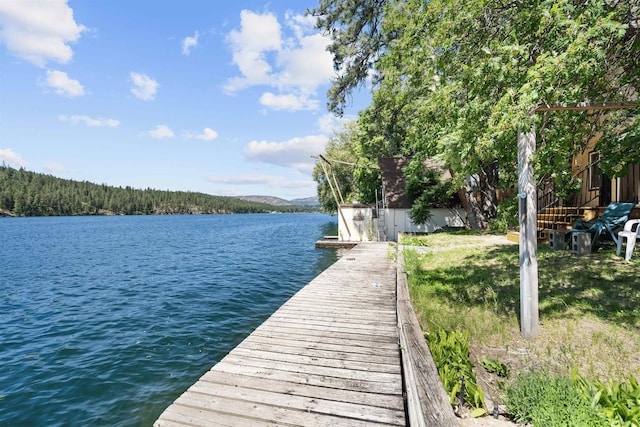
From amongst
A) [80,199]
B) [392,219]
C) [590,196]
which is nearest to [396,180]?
[392,219]

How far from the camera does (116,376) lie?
6.05m

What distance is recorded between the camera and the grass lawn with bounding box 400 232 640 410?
4207 mm

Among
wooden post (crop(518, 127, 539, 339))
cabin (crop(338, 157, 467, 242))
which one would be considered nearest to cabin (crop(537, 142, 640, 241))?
cabin (crop(338, 157, 467, 242))

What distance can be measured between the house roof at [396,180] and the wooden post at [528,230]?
1699cm

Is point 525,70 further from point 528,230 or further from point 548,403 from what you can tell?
point 548,403

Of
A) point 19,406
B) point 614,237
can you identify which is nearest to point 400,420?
point 19,406

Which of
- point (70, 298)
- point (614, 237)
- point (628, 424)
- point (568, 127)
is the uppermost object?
point (568, 127)

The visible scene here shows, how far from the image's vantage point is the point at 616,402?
294 centimetres

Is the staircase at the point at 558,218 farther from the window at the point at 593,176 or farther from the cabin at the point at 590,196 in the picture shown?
the window at the point at 593,176

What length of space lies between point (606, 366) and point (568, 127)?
4723 millimetres

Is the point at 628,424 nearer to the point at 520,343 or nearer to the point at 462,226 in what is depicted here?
the point at 520,343

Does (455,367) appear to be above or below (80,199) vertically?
below

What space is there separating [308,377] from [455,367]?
1945 mm

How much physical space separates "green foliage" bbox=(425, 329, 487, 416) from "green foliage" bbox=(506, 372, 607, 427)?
0.35m
